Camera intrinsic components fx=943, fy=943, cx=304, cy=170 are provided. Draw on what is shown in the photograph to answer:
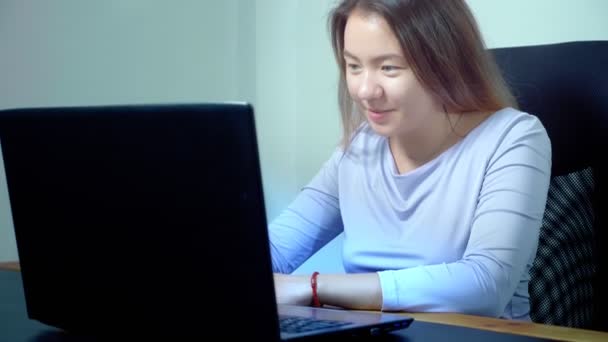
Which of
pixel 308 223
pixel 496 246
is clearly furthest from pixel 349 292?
pixel 308 223

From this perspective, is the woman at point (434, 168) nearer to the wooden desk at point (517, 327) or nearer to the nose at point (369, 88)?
the nose at point (369, 88)

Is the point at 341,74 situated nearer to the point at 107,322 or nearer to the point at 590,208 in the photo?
the point at 590,208

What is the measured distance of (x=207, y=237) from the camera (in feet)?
2.43

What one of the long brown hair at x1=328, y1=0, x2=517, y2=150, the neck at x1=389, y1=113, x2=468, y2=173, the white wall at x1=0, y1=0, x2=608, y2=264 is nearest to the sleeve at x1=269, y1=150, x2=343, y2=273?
the neck at x1=389, y1=113, x2=468, y2=173

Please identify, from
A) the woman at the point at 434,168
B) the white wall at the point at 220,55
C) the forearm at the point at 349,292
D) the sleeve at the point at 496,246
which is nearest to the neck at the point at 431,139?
the woman at the point at 434,168

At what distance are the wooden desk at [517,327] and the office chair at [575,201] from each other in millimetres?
448

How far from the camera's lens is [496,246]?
1.23 metres

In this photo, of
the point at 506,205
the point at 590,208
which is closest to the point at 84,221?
the point at 506,205

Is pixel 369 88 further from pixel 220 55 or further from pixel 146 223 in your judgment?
pixel 220 55

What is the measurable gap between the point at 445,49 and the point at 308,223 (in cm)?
37

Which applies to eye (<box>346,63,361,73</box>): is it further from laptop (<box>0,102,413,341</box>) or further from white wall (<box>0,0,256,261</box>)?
white wall (<box>0,0,256,261</box>)

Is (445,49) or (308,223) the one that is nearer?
(445,49)

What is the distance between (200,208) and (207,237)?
0.9 inches

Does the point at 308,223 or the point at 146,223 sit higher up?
the point at 146,223
